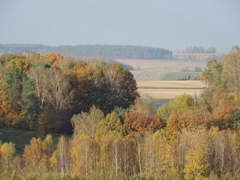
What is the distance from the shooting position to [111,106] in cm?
8781

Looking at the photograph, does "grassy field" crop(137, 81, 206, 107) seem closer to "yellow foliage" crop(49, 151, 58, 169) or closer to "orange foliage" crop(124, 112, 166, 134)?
"orange foliage" crop(124, 112, 166, 134)

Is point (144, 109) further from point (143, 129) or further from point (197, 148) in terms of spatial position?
point (197, 148)

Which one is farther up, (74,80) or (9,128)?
(74,80)

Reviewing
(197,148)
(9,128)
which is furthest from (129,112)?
(197,148)

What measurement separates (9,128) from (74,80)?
1136cm

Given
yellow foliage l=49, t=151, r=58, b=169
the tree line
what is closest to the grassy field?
the tree line

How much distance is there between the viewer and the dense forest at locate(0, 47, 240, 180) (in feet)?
166

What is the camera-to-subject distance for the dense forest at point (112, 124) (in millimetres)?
50656

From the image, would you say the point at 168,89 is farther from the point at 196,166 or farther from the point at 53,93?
the point at 196,166

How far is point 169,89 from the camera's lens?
420ft

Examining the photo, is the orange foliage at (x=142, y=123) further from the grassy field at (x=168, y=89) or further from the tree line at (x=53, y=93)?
the grassy field at (x=168, y=89)

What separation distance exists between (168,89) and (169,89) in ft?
0.61

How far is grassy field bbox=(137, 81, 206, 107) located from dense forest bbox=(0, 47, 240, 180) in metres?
9.36

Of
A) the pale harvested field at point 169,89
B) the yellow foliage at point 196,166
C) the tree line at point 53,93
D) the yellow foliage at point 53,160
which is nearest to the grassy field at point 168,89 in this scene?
the pale harvested field at point 169,89
